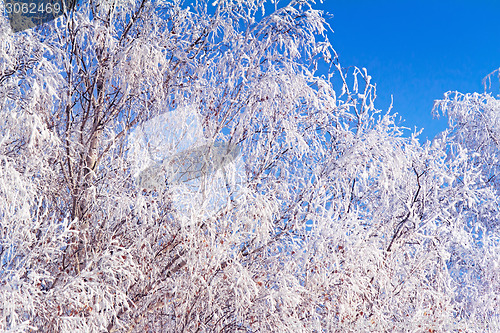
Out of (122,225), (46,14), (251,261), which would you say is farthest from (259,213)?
(46,14)

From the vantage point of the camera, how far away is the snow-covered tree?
4203 millimetres

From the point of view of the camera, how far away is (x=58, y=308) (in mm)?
3881

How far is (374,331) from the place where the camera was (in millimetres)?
4562

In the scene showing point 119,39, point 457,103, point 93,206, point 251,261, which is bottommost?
point 93,206

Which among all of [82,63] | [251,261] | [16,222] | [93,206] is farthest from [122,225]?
[82,63]

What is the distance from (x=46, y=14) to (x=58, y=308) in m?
3.27

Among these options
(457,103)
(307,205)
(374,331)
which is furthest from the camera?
(457,103)

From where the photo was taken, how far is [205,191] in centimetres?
462

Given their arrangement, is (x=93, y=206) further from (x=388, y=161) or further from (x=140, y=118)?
(x=388, y=161)

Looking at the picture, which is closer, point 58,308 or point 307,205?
point 58,308

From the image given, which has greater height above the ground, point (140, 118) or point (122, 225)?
point (140, 118)

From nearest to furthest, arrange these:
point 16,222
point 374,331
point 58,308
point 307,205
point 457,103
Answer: point 58,308 < point 16,222 < point 374,331 < point 307,205 < point 457,103

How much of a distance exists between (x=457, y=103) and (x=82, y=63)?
609 cm

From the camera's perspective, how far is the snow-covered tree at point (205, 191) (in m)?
4.20
